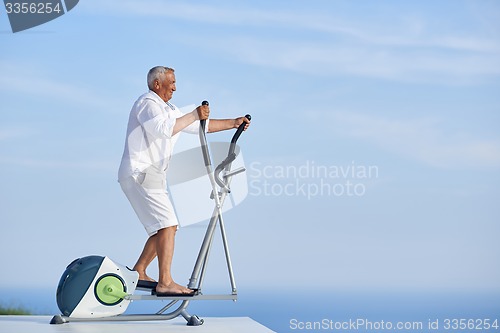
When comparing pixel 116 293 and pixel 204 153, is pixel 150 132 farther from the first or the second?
pixel 116 293

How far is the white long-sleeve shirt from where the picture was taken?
4.32 m

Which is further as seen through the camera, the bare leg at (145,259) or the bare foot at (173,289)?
the bare leg at (145,259)

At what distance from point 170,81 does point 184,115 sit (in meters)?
0.26

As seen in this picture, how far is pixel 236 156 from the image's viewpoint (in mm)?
4375

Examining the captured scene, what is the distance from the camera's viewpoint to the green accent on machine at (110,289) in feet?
14.3

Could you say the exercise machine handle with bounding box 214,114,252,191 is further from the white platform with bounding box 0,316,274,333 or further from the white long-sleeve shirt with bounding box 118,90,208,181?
the white platform with bounding box 0,316,274,333

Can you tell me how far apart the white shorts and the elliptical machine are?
0.80 ft

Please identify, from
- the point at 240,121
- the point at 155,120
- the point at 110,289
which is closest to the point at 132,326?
the point at 110,289

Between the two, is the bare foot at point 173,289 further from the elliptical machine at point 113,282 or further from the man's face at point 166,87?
the man's face at point 166,87

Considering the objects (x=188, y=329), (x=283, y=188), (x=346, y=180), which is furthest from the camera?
(x=346, y=180)

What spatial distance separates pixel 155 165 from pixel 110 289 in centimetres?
71

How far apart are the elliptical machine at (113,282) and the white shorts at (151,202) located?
0.24 metres

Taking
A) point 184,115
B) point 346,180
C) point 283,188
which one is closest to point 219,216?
point 184,115

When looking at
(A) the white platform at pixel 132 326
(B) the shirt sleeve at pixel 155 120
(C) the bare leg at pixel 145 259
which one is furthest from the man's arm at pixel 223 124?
(A) the white platform at pixel 132 326
